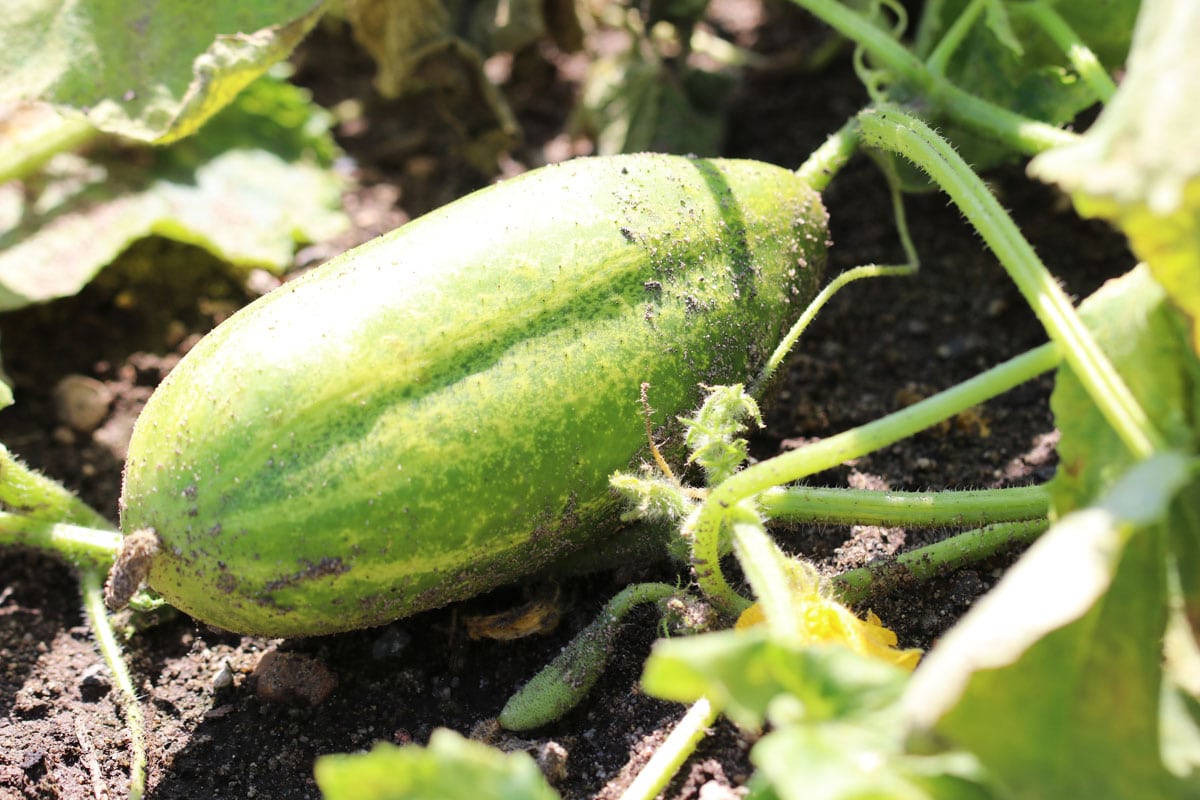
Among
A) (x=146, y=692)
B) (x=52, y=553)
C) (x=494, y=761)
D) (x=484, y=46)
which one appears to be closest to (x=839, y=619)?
(x=494, y=761)

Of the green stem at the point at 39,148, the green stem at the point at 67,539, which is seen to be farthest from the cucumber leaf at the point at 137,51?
the green stem at the point at 67,539

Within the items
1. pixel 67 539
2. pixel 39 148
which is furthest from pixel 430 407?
pixel 39 148

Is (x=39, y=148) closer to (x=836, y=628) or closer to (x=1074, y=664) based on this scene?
(x=836, y=628)

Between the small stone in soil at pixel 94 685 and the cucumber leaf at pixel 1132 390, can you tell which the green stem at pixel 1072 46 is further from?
the small stone in soil at pixel 94 685

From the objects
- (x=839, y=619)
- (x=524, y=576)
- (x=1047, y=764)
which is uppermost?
(x=1047, y=764)

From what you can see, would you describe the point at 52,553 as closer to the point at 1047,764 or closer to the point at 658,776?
the point at 658,776
